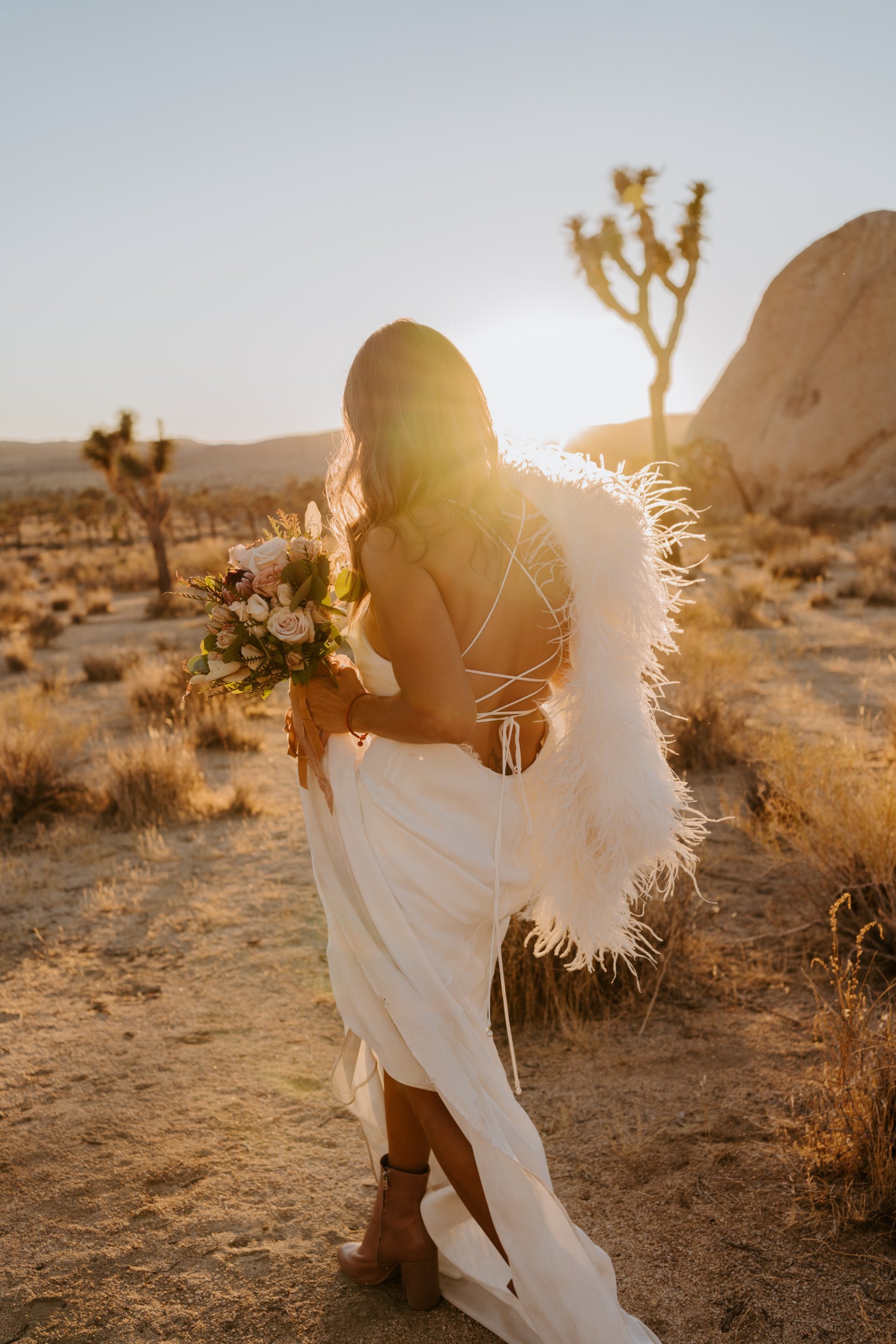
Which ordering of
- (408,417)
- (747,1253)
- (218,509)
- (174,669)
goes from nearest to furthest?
1. (408,417)
2. (747,1253)
3. (174,669)
4. (218,509)

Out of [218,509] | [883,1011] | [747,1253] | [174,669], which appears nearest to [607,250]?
[174,669]

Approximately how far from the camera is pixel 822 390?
33188 mm

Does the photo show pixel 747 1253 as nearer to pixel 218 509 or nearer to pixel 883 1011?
pixel 883 1011

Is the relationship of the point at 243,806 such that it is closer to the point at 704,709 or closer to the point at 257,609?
the point at 704,709

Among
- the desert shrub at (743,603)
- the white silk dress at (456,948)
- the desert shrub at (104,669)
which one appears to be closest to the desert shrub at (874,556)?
the desert shrub at (743,603)

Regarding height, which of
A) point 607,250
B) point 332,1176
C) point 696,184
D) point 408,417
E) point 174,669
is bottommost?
point 332,1176

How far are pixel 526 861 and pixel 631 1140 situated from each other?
→ 1.23 meters

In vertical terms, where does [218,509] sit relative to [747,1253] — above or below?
above

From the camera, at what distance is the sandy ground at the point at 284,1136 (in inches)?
89.2

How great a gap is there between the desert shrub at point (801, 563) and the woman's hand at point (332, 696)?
14.7m

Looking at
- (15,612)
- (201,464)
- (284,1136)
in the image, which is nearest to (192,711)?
(284,1136)

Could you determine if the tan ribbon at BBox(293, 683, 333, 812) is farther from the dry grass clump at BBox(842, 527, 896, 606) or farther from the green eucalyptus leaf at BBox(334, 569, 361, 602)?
the dry grass clump at BBox(842, 527, 896, 606)

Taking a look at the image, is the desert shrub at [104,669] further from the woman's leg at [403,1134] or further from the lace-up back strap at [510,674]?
the lace-up back strap at [510,674]

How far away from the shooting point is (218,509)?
43.7m
